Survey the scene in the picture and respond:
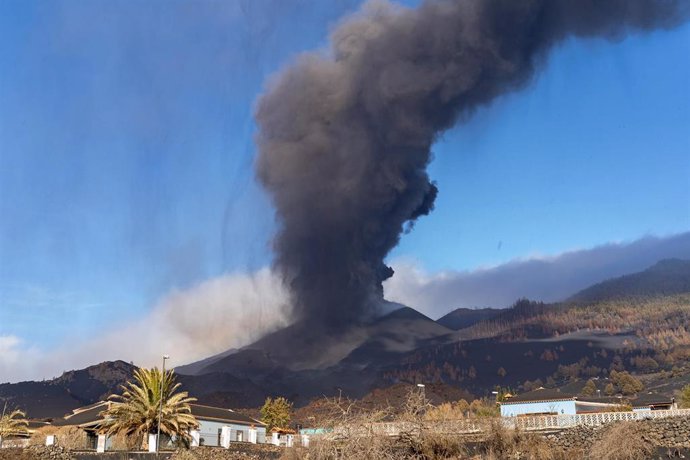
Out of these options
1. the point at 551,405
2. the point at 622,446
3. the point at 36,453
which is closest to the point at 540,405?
the point at 551,405

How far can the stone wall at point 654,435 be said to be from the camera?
30625 mm

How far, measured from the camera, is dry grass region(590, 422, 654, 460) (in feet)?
84.9

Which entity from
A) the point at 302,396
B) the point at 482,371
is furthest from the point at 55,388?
the point at 482,371

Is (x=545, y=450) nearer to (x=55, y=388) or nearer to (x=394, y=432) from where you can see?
(x=394, y=432)

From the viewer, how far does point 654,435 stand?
99.6ft

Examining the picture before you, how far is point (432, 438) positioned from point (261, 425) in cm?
4313

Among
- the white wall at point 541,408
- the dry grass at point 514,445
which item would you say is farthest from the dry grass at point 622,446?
the white wall at point 541,408

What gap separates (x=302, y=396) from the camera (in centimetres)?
17088

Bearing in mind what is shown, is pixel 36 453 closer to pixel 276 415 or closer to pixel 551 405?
pixel 551 405

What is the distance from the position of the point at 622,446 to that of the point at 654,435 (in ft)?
18.3

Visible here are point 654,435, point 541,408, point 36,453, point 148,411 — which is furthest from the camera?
point 541,408

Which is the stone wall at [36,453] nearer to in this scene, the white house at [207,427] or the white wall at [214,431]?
the white house at [207,427]

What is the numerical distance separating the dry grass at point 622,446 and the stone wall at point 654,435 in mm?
2865

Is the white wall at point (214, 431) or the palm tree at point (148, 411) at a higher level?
the palm tree at point (148, 411)
